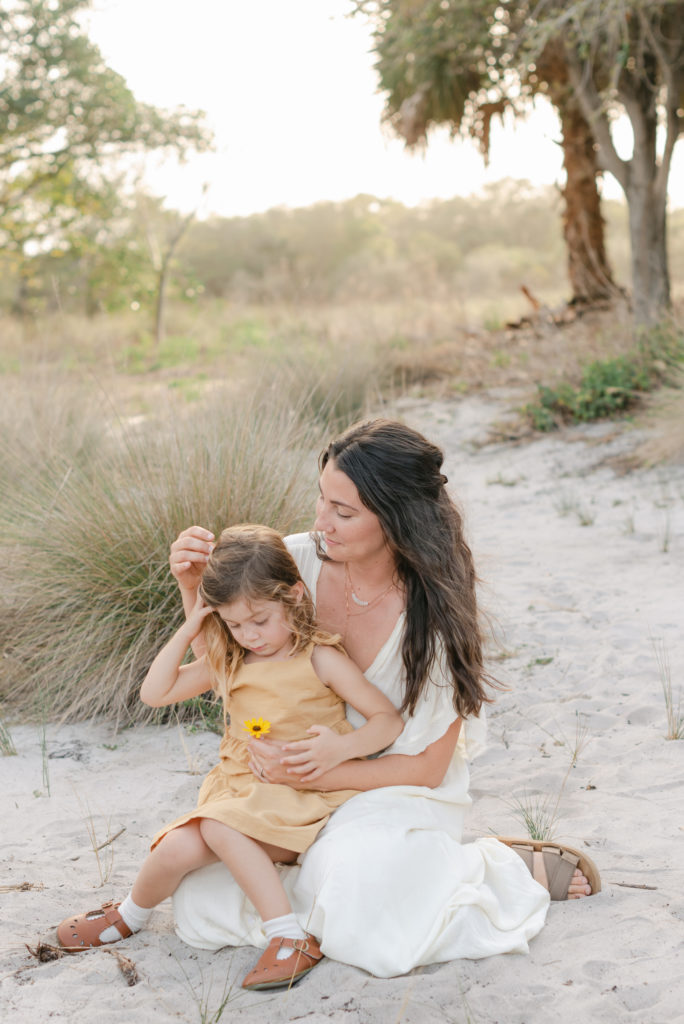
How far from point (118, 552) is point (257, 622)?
1.72 meters

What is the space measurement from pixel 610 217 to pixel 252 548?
39.4 m

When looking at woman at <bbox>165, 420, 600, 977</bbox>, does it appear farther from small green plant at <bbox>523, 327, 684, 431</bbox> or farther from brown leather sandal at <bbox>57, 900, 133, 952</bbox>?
small green plant at <bbox>523, 327, 684, 431</bbox>

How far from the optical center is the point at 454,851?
7.73 ft

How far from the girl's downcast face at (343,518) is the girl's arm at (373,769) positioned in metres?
0.53

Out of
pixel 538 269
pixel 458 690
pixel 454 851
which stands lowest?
pixel 454 851

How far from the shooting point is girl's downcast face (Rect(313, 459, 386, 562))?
2.36 meters

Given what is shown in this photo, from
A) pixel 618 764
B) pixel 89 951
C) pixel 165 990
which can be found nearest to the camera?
pixel 165 990

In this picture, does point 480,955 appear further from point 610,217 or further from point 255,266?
point 610,217

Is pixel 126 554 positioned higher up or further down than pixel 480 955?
higher up

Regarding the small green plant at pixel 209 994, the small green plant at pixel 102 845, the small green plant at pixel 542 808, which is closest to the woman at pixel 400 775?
the small green plant at pixel 209 994

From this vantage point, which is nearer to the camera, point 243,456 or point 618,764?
point 618,764

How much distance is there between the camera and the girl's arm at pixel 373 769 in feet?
7.66

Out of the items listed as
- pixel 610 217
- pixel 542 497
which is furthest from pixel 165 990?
pixel 610 217

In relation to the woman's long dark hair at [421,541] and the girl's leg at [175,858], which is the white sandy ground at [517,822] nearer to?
the girl's leg at [175,858]
